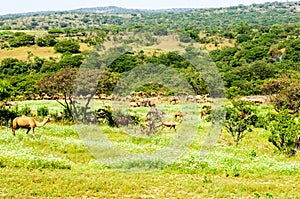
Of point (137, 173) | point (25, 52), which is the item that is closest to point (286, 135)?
point (137, 173)

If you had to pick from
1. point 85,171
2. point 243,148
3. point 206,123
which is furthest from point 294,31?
point 85,171

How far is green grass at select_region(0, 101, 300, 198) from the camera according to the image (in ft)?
42.3

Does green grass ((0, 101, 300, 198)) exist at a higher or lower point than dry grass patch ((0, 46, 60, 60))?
higher

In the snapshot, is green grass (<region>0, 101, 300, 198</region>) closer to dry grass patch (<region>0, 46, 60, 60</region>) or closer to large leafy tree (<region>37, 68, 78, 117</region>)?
large leafy tree (<region>37, 68, 78, 117</region>)

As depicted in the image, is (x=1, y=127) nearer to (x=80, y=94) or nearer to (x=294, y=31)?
(x=80, y=94)

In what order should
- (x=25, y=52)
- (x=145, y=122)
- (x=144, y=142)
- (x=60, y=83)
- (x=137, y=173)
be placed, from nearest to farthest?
(x=137, y=173) < (x=144, y=142) < (x=145, y=122) < (x=60, y=83) < (x=25, y=52)

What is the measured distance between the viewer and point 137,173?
15164 mm

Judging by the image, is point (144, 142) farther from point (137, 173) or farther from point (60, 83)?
point (60, 83)

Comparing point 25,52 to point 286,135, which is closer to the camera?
point 286,135

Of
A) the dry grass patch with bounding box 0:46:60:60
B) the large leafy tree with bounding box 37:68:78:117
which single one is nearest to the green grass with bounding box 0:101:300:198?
the large leafy tree with bounding box 37:68:78:117

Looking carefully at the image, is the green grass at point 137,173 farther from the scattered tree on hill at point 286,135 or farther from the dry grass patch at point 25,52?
the dry grass patch at point 25,52

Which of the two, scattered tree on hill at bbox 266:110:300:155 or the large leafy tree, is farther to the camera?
the large leafy tree

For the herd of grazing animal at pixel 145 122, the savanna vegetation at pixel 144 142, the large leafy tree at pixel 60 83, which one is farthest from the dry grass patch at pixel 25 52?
the large leafy tree at pixel 60 83

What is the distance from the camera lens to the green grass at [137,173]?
42.3 ft
